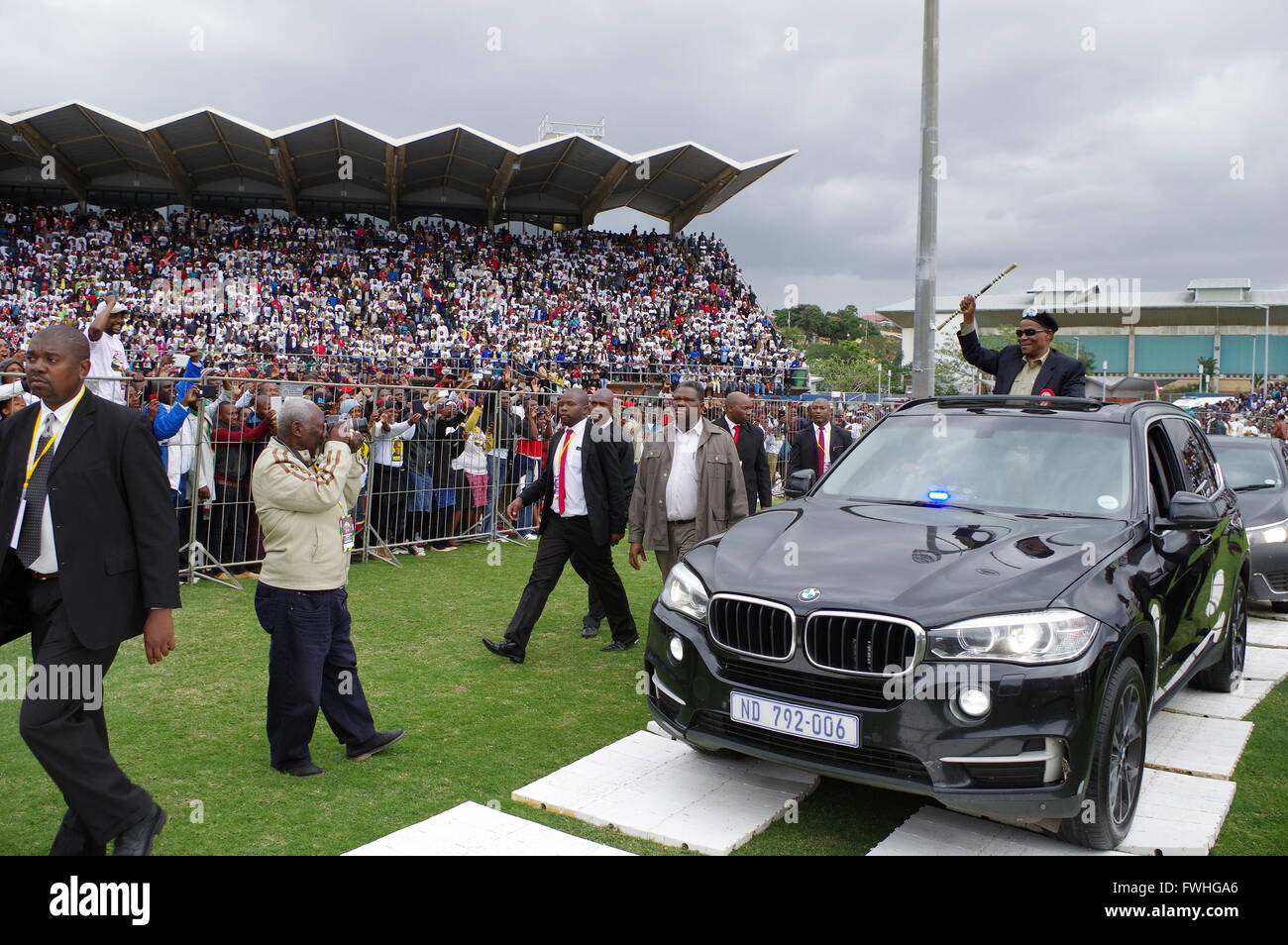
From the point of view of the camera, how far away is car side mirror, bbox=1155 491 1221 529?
4.13 m

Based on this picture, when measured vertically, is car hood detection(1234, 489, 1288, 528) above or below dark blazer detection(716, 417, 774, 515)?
below

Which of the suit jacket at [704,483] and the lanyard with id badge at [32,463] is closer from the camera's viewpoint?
the lanyard with id badge at [32,463]

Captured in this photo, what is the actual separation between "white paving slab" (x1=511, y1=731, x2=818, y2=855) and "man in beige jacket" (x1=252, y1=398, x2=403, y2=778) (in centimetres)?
111

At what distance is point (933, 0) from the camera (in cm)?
927

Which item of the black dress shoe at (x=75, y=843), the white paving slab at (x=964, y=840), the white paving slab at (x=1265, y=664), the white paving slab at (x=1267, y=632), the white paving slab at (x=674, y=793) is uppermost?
the black dress shoe at (x=75, y=843)

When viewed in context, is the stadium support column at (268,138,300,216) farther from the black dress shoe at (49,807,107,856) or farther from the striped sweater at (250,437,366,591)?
the black dress shoe at (49,807,107,856)

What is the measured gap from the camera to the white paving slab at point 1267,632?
773 cm

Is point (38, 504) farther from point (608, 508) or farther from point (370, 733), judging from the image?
point (608, 508)

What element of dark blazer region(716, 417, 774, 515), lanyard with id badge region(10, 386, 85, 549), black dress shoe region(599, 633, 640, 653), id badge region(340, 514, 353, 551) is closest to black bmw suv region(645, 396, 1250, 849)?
id badge region(340, 514, 353, 551)

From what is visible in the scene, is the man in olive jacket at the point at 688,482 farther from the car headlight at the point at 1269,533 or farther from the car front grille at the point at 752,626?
the car headlight at the point at 1269,533

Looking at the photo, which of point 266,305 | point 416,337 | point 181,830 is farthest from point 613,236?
point 181,830

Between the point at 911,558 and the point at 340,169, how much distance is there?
3622 centimetres

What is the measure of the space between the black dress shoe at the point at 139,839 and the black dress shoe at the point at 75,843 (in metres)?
0.07

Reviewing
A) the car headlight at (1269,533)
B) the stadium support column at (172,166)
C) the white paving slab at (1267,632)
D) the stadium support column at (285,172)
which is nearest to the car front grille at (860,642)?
the white paving slab at (1267,632)
